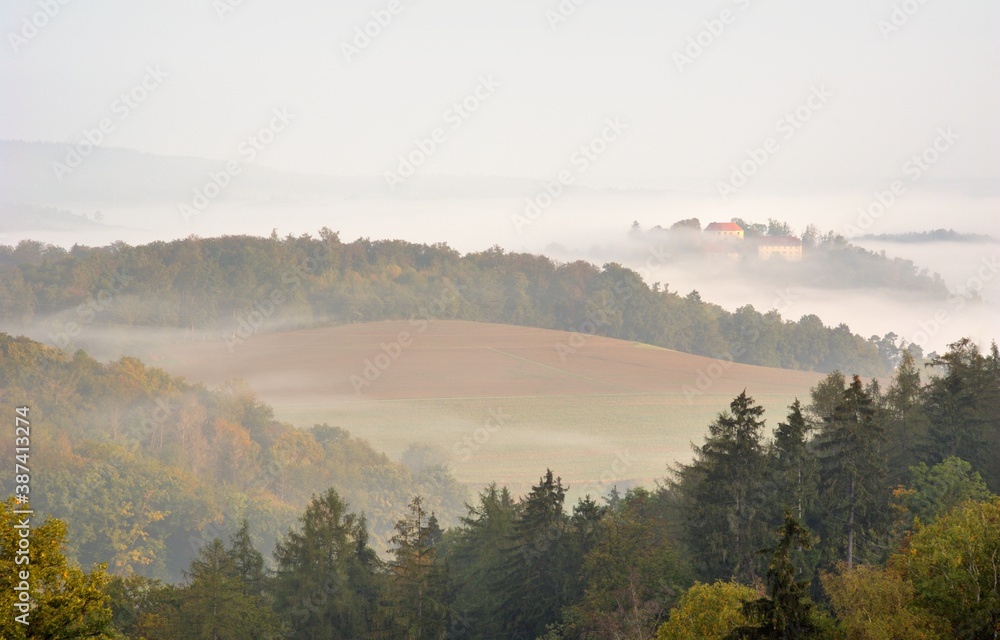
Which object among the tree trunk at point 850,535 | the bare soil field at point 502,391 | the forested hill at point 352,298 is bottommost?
the tree trunk at point 850,535

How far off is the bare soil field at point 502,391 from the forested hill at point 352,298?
23.3 m

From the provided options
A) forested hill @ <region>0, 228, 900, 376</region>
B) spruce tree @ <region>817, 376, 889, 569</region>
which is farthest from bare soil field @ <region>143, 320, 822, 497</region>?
spruce tree @ <region>817, 376, 889, 569</region>

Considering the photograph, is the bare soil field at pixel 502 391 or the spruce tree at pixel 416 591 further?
the bare soil field at pixel 502 391

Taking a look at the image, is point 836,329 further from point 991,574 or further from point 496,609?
point 991,574

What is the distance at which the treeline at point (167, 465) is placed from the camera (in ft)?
328

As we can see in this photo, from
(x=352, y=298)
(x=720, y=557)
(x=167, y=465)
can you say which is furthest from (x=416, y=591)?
(x=352, y=298)

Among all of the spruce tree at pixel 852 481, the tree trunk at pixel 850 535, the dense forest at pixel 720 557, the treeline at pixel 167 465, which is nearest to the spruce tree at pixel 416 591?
the dense forest at pixel 720 557

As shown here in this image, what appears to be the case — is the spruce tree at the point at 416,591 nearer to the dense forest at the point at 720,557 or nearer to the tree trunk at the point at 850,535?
the dense forest at the point at 720,557

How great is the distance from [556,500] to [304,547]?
39.1 feet

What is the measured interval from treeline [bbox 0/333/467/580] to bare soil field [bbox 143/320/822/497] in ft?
14.6

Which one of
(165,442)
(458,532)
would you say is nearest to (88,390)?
(165,442)

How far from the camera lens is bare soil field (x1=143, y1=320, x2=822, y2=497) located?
11144 cm

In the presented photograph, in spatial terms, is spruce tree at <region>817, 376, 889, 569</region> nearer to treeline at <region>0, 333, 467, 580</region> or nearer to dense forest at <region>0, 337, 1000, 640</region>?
dense forest at <region>0, 337, 1000, 640</region>

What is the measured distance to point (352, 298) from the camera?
588 feet
